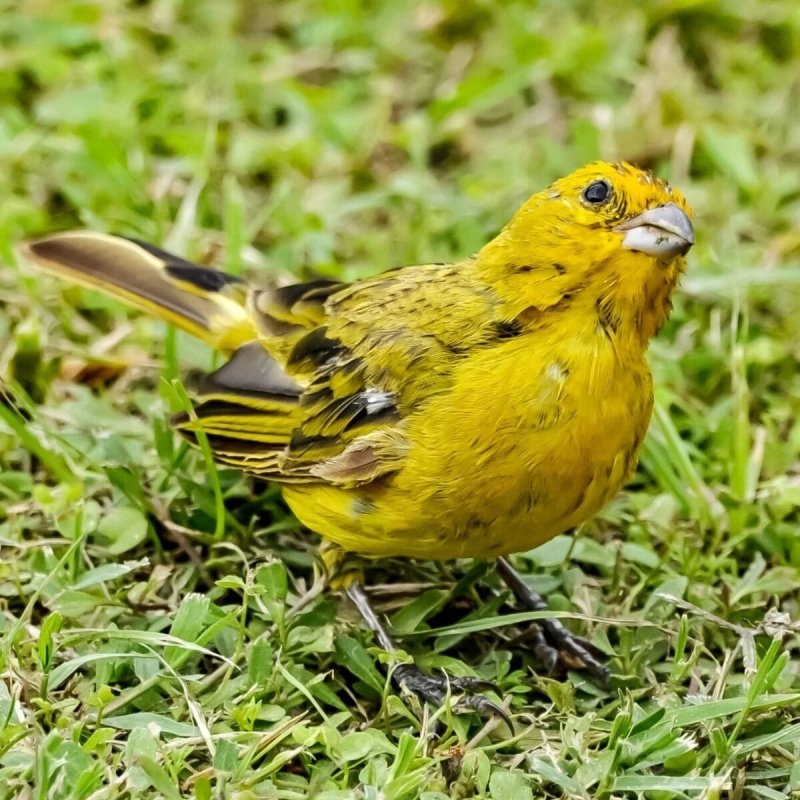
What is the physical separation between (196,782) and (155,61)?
13.6 ft

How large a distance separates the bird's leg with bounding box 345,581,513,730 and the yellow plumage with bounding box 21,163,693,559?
0.22 meters

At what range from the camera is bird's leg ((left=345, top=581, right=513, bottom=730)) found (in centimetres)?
328

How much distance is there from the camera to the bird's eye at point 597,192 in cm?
316

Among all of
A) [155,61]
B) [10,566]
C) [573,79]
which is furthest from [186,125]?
[10,566]

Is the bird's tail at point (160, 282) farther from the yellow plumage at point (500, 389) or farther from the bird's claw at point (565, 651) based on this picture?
the bird's claw at point (565, 651)

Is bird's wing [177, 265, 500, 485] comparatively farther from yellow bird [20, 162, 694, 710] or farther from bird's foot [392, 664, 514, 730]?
bird's foot [392, 664, 514, 730]

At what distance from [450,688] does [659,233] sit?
51.7 inches

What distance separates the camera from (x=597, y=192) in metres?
3.17

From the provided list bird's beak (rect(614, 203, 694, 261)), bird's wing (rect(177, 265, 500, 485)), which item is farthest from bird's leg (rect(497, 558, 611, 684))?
bird's beak (rect(614, 203, 694, 261))

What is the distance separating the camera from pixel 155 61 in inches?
236

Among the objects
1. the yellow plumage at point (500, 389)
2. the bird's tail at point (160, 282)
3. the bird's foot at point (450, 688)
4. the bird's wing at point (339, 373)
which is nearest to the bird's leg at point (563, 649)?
the bird's foot at point (450, 688)

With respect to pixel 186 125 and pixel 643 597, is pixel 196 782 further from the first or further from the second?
pixel 186 125

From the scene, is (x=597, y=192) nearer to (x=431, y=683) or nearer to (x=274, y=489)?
(x=431, y=683)

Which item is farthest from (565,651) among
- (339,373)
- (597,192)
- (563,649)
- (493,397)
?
(597,192)
